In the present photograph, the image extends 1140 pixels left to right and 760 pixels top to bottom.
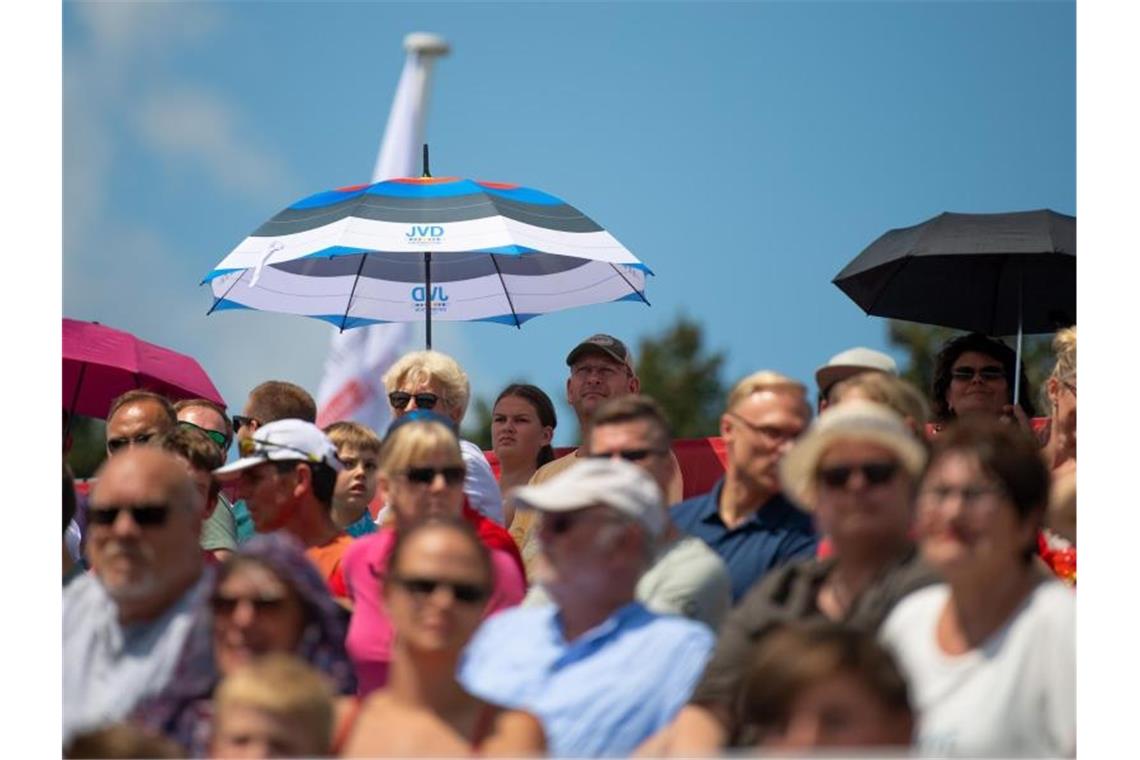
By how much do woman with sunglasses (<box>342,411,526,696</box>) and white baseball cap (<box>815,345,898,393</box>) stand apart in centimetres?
101

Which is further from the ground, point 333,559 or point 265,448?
point 265,448

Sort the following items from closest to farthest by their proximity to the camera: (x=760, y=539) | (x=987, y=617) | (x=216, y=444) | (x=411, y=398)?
(x=987, y=617) < (x=760, y=539) < (x=216, y=444) < (x=411, y=398)

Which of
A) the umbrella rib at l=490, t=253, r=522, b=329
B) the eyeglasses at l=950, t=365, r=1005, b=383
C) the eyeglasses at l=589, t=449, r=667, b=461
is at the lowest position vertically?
the eyeglasses at l=589, t=449, r=667, b=461

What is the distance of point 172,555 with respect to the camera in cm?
421

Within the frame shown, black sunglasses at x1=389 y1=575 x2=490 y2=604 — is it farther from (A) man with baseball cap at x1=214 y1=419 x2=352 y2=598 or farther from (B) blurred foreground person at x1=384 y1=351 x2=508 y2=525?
(B) blurred foreground person at x1=384 y1=351 x2=508 y2=525

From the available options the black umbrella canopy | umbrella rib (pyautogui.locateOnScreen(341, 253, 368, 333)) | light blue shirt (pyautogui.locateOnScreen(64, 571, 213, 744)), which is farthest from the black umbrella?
light blue shirt (pyautogui.locateOnScreen(64, 571, 213, 744))

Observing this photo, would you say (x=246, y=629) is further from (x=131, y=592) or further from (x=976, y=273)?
(x=976, y=273)

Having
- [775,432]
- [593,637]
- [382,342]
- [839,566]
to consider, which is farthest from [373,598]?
[382,342]

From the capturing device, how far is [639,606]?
3.99 metres

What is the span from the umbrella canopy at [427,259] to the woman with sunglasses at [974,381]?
1513 mm

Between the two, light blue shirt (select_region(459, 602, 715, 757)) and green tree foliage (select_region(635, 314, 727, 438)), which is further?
green tree foliage (select_region(635, 314, 727, 438))

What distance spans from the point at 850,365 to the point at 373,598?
1.46 meters

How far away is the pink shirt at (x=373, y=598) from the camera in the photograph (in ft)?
14.6

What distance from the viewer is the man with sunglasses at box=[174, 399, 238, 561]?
5699 mm
